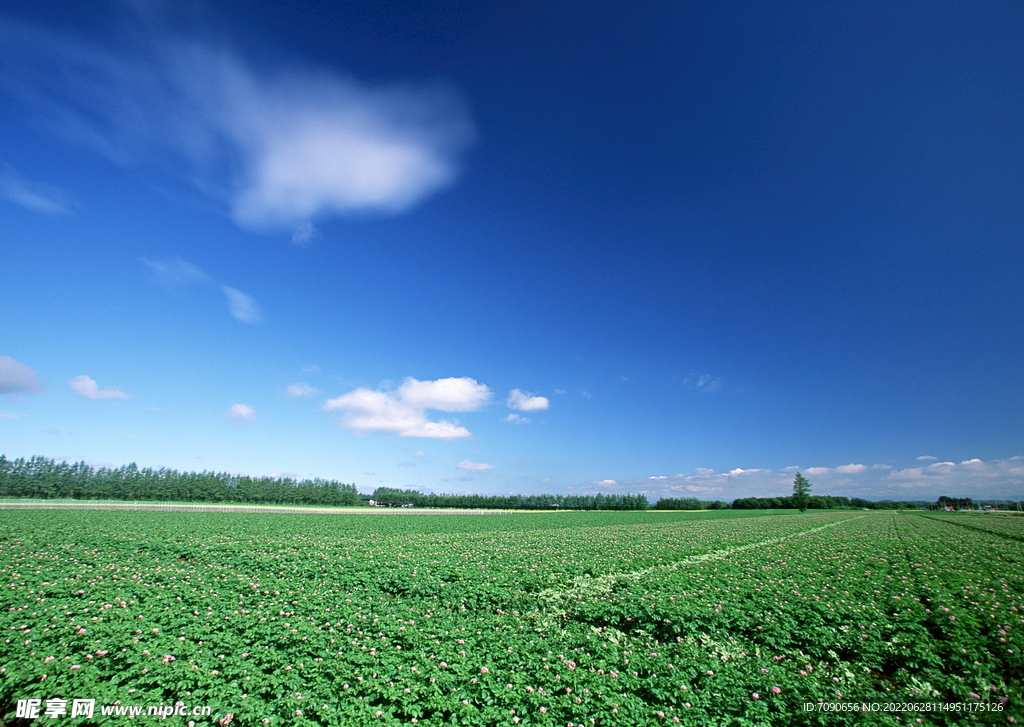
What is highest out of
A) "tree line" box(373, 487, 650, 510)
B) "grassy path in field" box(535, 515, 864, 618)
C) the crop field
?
the crop field

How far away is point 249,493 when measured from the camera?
134 m

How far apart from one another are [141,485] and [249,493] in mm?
28722

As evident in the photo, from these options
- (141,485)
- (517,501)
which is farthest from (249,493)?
(517,501)

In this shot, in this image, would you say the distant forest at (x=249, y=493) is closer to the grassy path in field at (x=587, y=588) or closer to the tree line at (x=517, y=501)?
the tree line at (x=517, y=501)

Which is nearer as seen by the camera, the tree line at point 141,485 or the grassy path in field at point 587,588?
the grassy path in field at point 587,588

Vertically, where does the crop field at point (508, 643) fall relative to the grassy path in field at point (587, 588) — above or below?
above

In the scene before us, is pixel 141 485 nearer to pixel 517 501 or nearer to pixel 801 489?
pixel 517 501

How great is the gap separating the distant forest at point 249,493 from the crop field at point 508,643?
134334 millimetres

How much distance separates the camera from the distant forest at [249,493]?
102562mm

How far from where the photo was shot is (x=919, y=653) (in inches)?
314

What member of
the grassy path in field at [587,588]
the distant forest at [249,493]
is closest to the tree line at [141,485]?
the distant forest at [249,493]

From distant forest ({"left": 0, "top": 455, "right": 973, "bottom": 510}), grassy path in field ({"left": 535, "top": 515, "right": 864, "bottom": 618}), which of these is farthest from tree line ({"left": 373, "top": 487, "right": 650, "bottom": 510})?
grassy path in field ({"left": 535, "top": 515, "right": 864, "bottom": 618})

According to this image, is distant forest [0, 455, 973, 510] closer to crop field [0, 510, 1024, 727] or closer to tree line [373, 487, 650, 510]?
tree line [373, 487, 650, 510]

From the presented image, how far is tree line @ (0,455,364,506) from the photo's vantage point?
100438 millimetres
